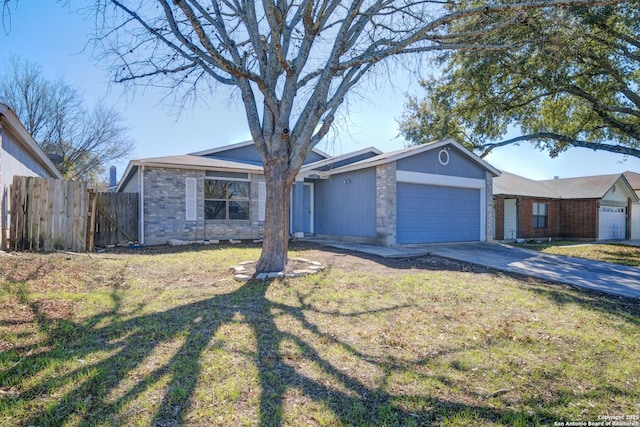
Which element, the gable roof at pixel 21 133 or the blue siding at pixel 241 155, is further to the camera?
the blue siding at pixel 241 155

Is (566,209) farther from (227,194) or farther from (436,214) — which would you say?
(227,194)

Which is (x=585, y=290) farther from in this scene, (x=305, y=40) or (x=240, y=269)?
(x=305, y=40)

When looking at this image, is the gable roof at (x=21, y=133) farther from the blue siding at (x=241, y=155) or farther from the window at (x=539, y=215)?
the window at (x=539, y=215)

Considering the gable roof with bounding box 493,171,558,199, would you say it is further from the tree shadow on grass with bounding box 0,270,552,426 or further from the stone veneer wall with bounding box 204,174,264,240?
the tree shadow on grass with bounding box 0,270,552,426

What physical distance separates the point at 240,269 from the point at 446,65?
43.5ft

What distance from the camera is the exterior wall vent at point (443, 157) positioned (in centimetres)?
1338

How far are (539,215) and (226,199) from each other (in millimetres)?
17455

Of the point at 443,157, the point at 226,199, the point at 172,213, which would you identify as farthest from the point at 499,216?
the point at 172,213

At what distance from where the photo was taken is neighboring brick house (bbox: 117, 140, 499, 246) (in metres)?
12.1

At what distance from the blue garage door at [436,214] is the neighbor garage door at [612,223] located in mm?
11174

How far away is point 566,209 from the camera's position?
20.8 meters

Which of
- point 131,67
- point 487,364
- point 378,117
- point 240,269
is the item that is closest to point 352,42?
point 378,117

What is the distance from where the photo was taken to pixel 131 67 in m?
7.83

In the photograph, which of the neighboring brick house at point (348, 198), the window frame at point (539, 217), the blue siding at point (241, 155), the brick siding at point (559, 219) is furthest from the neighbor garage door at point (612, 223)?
the blue siding at point (241, 155)
